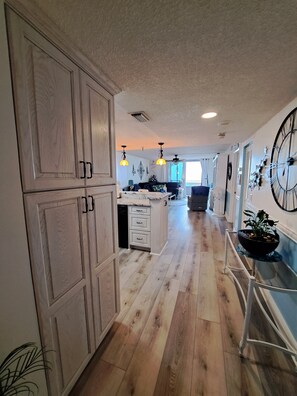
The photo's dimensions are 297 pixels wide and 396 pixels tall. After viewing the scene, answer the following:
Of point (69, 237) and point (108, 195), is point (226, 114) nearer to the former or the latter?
point (108, 195)

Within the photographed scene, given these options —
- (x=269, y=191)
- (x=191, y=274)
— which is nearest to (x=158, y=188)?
(x=191, y=274)

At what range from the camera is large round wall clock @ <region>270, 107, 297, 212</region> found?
1.54m

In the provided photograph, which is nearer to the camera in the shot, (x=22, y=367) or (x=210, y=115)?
(x=22, y=367)

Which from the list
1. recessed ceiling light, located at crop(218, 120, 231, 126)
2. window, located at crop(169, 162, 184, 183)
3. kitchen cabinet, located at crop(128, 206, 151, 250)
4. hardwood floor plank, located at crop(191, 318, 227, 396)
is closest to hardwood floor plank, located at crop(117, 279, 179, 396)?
hardwood floor plank, located at crop(191, 318, 227, 396)

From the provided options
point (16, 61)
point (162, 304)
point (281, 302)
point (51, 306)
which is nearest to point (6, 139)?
point (16, 61)

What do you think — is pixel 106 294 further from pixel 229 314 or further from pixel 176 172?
pixel 176 172

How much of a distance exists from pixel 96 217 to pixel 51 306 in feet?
1.93

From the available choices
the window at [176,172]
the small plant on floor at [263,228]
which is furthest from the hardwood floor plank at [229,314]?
the window at [176,172]

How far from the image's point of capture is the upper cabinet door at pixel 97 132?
3.80 ft

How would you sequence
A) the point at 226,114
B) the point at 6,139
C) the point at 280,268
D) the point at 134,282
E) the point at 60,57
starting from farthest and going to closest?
the point at 134,282 < the point at 226,114 < the point at 280,268 < the point at 60,57 < the point at 6,139

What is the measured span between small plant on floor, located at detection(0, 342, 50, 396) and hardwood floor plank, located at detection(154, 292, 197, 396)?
0.80m

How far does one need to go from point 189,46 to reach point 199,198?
6.08m

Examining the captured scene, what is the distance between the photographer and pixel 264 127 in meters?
2.49

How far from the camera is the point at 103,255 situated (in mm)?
1421
